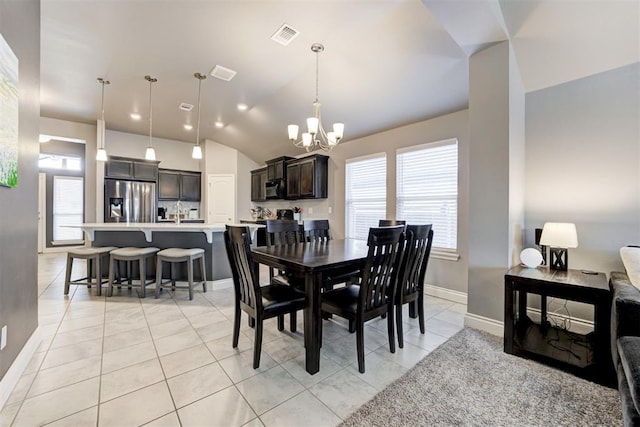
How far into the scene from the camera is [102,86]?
4.06 metres

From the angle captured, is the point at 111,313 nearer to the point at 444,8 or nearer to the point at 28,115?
the point at 28,115

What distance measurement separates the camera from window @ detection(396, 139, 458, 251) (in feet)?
11.6

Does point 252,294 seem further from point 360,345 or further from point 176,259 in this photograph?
point 176,259

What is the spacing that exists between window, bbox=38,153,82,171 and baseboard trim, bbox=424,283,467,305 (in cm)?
889

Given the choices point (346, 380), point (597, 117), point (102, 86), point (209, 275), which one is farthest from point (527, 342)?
point (102, 86)

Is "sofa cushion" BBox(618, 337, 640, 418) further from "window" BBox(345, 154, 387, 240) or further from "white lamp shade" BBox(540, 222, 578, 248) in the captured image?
"window" BBox(345, 154, 387, 240)

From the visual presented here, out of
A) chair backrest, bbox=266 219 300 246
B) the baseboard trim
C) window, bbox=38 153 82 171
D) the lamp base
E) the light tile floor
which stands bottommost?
the light tile floor

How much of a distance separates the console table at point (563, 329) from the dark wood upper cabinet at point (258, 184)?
5510 mm

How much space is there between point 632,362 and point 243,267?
2189 mm

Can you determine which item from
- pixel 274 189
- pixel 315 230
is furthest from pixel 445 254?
pixel 274 189

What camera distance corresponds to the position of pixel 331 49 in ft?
10.2

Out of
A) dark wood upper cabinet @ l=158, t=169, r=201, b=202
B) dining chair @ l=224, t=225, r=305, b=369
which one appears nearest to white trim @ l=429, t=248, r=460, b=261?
dining chair @ l=224, t=225, r=305, b=369

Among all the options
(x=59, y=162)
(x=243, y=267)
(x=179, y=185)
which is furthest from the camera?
(x=179, y=185)

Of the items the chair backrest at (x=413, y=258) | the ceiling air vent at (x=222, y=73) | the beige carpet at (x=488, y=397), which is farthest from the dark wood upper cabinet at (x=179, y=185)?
the beige carpet at (x=488, y=397)
